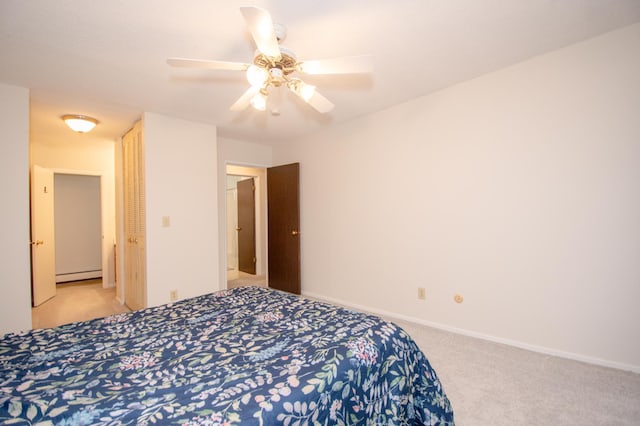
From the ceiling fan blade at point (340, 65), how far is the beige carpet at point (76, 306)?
3.66 metres

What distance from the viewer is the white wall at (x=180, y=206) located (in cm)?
317

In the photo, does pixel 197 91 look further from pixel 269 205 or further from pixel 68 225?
pixel 68 225

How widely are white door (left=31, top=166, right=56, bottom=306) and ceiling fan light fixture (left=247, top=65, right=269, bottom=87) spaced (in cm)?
389

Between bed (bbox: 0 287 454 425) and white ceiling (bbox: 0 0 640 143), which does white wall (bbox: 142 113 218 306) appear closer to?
white ceiling (bbox: 0 0 640 143)

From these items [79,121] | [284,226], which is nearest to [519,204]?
[284,226]

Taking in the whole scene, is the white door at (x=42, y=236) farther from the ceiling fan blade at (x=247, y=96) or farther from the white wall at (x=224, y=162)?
the ceiling fan blade at (x=247, y=96)

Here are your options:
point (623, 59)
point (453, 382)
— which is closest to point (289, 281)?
point (453, 382)

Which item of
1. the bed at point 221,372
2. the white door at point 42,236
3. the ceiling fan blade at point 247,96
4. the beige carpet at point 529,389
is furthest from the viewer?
the white door at point 42,236

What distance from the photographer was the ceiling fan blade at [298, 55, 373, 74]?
1.56 m

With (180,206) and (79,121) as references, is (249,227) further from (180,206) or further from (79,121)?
(79,121)

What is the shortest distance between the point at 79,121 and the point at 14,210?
1.25 metres

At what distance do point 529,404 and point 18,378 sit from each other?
8.17ft

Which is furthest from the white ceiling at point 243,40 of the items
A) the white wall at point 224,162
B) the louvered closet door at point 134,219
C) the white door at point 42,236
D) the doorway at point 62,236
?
the doorway at point 62,236

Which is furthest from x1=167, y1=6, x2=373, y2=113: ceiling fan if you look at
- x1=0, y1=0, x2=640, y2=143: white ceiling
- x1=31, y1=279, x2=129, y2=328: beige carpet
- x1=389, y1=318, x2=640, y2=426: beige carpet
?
x1=31, y1=279, x2=129, y2=328: beige carpet
